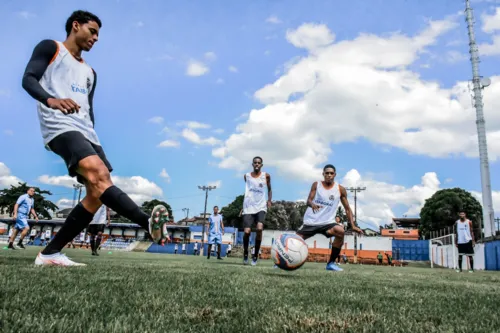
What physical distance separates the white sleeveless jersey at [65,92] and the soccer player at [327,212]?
528cm

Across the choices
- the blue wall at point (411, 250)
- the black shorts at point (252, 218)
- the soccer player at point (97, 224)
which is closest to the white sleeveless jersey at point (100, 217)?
the soccer player at point (97, 224)

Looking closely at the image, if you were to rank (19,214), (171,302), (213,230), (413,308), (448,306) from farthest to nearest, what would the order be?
(213,230) → (19,214) → (448,306) → (413,308) → (171,302)

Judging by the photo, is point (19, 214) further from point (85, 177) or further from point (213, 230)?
point (85, 177)

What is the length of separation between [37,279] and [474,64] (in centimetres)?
5308

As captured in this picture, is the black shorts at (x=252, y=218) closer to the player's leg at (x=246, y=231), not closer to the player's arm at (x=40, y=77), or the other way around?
the player's leg at (x=246, y=231)

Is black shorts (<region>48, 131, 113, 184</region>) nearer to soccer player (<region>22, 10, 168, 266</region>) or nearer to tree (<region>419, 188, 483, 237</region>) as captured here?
soccer player (<region>22, 10, 168, 266</region>)

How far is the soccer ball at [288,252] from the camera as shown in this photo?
578 cm

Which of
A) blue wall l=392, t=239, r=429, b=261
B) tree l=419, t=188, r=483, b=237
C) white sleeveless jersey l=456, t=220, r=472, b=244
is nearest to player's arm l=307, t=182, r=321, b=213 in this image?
white sleeveless jersey l=456, t=220, r=472, b=244

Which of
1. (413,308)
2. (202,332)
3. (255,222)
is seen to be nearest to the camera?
(202,332)

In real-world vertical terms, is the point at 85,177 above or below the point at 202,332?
above

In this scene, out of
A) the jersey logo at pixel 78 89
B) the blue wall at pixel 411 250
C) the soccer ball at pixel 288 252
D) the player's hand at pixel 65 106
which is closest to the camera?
the player's hand at pixel 65 106

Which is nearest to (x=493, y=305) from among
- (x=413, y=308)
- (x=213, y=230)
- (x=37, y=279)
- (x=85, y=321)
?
(x=413, y=308)

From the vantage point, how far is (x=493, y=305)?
10.2 feet

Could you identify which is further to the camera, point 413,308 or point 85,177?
point 85,177
